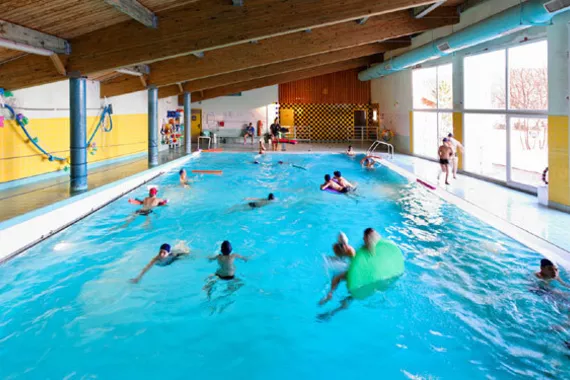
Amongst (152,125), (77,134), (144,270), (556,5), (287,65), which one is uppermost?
(287,65)

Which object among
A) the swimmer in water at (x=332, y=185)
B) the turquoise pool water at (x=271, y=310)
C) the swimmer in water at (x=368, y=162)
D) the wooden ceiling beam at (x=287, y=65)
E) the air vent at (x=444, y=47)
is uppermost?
the wooden ceiling beam at (x=287, y=65)

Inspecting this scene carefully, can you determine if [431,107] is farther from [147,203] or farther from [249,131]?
[249,131]

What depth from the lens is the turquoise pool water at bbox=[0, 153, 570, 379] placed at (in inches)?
129

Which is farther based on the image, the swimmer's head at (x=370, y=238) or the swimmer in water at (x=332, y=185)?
the swimmer in water at (x=332, y=185)

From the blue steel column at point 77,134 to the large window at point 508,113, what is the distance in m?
7.95

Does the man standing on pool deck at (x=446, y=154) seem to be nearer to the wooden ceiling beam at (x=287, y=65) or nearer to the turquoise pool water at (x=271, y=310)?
the turquoise pool water at (x=271, y=310)

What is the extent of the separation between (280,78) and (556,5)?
15.6m

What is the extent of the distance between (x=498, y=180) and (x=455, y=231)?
4014 mm

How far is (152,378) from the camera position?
10.3 ft

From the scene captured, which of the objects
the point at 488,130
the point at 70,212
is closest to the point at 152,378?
the point at 70,212

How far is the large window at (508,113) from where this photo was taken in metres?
8.58

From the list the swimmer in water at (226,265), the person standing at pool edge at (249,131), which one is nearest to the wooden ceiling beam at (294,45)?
the swimmer in water at (226,265)

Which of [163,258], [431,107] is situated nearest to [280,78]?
[431,107]

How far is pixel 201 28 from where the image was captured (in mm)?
7363
